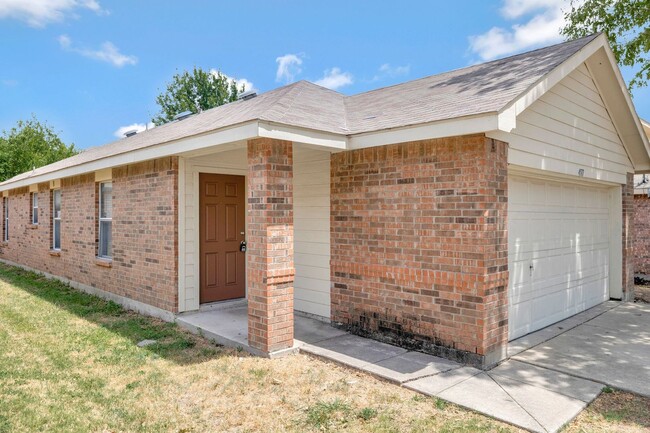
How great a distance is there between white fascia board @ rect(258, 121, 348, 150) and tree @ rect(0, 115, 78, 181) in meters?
32.0

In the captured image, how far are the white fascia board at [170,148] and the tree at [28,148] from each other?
85.8ft

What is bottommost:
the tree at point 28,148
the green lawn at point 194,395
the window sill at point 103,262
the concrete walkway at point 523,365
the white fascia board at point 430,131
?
the green lawn at point 194,395

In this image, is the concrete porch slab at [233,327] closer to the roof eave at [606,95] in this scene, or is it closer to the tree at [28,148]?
the roof eave at [606,95]

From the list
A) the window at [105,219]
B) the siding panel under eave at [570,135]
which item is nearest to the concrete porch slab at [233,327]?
the window at [105,219]

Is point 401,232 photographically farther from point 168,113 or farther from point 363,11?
point 168,113

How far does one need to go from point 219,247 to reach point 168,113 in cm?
3627

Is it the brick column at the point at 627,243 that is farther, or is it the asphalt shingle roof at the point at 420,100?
the brick column at the point at 627,243

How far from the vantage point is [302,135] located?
199 inches

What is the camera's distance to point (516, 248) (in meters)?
5.72

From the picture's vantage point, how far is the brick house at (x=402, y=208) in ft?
15.7

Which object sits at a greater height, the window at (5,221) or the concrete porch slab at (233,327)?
the window at (5,221)

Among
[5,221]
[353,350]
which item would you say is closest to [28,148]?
[5,221]

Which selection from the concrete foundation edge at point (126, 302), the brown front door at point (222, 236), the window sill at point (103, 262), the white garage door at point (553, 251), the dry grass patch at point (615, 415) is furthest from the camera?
the window sill at point (103, 262)

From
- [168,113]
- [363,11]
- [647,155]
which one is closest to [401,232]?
[647,155]
